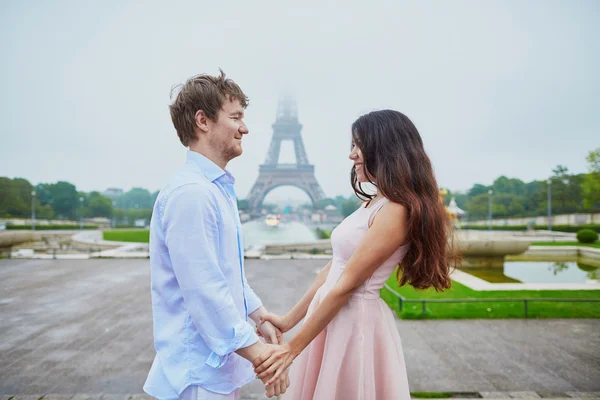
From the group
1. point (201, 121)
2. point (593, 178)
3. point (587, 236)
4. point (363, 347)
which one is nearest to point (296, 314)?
point (363, 347)

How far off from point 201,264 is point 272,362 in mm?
580

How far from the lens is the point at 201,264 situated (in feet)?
5.29

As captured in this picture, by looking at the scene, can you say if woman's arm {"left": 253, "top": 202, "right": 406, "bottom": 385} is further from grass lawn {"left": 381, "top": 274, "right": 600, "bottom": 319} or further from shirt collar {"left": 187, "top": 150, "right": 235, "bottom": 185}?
grass lawn {"left": 381, "top": 274, "right": 600, "bottom": 319}

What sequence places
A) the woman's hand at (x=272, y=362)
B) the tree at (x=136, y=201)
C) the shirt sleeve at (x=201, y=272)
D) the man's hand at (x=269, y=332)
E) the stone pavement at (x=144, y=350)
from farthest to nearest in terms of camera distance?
the tree at (x=136, y=201)
the stone pavement at (x=144, y=350)
the man's hand at (x=269, y=332)
the woman's hand at (x=272, y=362)
the shirt sleeve at (x=201, y=272)

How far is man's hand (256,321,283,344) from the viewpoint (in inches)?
→ 91.6

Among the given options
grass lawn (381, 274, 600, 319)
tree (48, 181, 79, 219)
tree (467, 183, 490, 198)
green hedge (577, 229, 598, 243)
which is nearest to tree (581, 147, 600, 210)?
green hedge (577, 229, 598, 243)

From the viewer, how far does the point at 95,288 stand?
30.2ft

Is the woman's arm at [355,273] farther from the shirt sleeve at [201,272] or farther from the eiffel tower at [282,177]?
the eiffel tower at [282,177]

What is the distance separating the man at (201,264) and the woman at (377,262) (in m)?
0.29

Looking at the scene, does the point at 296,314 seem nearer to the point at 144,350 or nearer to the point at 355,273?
the point at 355,273

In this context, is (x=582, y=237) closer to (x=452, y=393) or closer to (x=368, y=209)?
(x=452, y=393)

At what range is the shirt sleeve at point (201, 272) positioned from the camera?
1.61m

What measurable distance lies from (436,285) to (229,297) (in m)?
1.09

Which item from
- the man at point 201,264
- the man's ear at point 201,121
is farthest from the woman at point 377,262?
the man's ear at point 201,121
